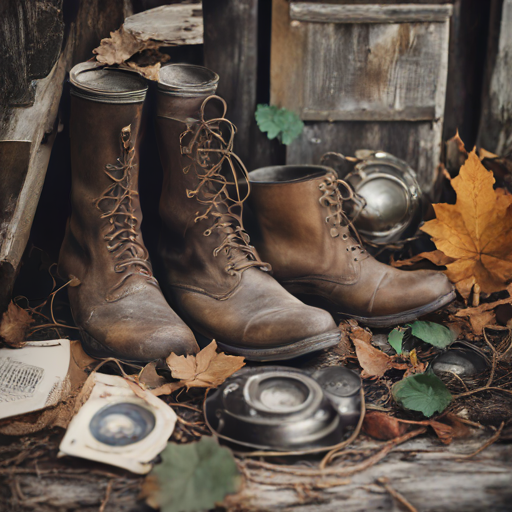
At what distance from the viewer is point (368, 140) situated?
2312 mm

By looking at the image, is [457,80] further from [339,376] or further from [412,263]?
[339,376]

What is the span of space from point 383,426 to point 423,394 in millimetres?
163

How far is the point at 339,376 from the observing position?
1.30 meters

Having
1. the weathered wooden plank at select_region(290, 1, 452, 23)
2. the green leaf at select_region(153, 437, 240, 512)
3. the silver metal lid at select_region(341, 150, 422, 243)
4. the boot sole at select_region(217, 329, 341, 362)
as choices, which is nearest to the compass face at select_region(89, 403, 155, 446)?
the green leaf at select_region(153, 437, 240, 512)

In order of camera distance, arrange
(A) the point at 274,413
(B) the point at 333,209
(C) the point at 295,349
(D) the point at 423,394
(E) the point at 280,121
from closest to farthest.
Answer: (A) the point at 274,413, (D) the point at 423,394, (C) the point at 295,349, (B) the point at 333,209, (E) the point at 280,121

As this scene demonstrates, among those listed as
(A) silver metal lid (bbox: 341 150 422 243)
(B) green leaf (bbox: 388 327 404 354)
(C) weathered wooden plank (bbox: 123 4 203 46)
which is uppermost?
(C) weathered wooden plank (bbox: 123 4 203 46)

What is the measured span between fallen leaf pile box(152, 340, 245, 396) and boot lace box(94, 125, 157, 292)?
0.33 metres

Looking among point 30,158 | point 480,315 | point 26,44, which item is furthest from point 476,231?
point 26,44

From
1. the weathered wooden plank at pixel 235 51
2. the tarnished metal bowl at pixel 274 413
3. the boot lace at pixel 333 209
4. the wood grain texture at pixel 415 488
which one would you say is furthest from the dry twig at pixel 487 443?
the weathered wooden plank at pixel 235 51

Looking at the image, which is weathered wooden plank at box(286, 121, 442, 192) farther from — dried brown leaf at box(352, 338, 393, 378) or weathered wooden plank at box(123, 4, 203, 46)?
dried brown leaf at box(352, 338, 393, 378)

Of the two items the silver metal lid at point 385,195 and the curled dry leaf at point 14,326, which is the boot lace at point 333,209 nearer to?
the silver metal lid at point 385,195

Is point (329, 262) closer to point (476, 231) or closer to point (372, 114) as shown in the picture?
point (476, 231)

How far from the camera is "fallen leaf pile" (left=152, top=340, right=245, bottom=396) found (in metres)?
1.36

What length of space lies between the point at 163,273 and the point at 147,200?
34cm
